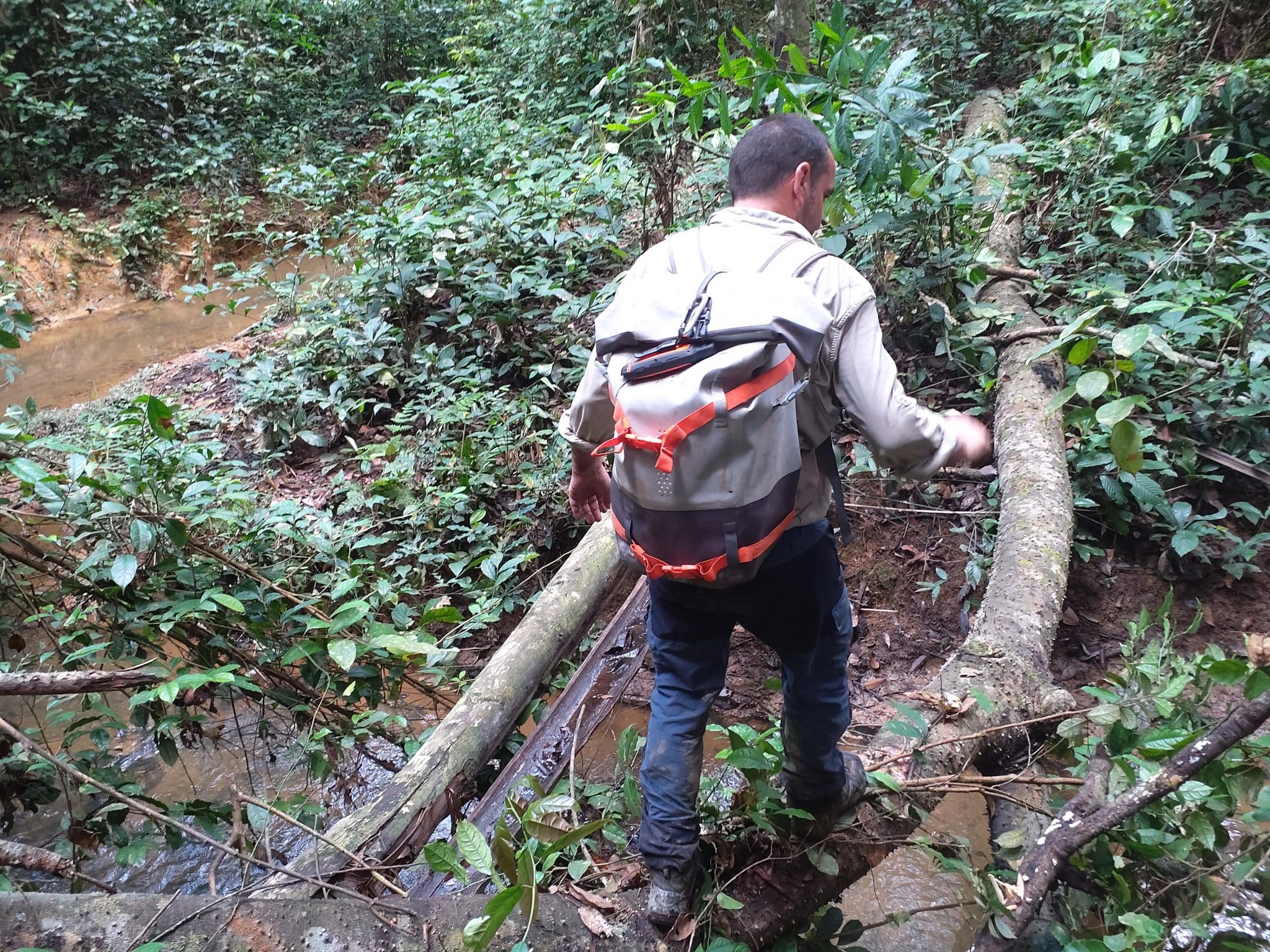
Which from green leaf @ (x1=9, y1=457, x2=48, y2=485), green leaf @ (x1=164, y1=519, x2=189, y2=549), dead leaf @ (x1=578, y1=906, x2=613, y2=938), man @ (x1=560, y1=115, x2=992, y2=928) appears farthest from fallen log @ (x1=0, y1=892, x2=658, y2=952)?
green leaf @ (x1=9, y1=457, x2=48, y2=485)

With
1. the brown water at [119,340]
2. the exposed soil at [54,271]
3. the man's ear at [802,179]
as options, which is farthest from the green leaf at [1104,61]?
the exposed soil at [54,271]

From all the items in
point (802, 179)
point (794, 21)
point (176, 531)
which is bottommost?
point (176, 531)

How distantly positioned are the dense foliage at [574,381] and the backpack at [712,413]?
0.68 meters

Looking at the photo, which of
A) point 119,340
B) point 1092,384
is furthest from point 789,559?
point 119,340

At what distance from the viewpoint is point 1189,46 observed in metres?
5.24

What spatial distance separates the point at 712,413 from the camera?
1.57 m

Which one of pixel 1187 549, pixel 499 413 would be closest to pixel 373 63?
pixel 499 413

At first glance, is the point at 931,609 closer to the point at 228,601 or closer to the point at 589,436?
the point at 589,436

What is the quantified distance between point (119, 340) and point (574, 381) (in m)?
7.20

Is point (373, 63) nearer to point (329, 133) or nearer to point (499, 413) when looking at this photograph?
point (329, 133)

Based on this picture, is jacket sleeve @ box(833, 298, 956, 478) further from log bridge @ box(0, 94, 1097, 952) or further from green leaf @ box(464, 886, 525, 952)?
green leaf @ box(464, 886, 525, 952)

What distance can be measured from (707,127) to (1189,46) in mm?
3587

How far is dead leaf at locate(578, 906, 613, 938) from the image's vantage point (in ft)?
6.14

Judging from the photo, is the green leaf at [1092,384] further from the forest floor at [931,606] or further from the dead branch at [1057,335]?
the forest floor at [931,606]
